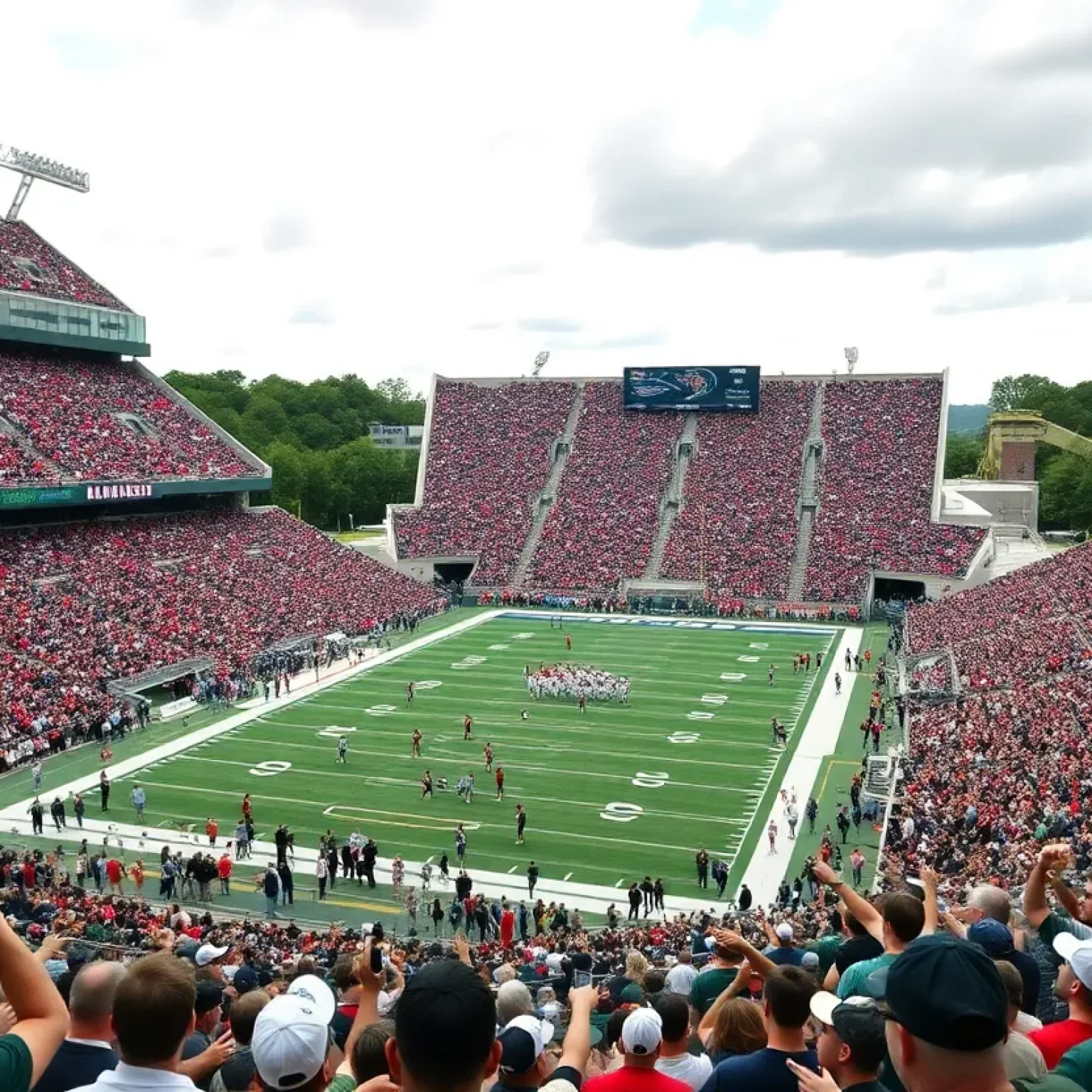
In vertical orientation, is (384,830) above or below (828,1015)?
below

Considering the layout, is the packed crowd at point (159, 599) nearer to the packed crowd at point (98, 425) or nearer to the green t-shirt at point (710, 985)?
the packed crowd at point (98, 425)

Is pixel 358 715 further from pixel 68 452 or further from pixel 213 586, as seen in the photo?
pixel 68 452

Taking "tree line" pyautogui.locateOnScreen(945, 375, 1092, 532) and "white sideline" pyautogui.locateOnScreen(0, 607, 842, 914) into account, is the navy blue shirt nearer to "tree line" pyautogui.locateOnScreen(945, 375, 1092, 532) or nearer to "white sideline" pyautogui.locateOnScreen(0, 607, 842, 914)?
"white sideline" pyautogui.locateOnScreen(0, 607, 842, 914)

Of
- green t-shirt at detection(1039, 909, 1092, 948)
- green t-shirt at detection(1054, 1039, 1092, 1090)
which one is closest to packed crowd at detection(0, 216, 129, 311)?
green t-shirt at detection(1039, 909, 1092, 948)

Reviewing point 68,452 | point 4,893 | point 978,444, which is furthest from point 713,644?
point 978,444

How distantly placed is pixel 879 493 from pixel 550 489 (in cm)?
1633

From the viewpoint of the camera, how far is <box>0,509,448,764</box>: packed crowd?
28547 millimetres

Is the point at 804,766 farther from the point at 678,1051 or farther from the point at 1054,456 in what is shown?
the point at 1054,456

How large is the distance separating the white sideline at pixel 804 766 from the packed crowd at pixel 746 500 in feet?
30.8

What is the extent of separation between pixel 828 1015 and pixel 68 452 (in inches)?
1541

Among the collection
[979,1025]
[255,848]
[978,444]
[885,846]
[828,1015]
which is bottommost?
[255,848]

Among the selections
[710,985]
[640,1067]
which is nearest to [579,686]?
[710,985]

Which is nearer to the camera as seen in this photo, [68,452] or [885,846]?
[885,846]

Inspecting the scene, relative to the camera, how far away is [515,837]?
21531 mm
